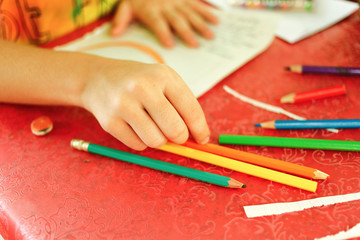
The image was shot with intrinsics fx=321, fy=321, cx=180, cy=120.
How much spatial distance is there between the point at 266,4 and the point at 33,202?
559 millimetres

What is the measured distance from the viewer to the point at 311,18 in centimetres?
62

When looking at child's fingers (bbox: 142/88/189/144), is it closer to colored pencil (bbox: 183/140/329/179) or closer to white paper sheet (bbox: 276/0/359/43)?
colored pencil (bbox: 183/140/329/179)

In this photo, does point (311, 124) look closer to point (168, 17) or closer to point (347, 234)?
point (347, 234)

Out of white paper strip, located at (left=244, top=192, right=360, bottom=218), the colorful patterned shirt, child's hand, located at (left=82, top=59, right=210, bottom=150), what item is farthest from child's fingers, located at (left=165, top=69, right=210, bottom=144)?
the colorful patterned shirt

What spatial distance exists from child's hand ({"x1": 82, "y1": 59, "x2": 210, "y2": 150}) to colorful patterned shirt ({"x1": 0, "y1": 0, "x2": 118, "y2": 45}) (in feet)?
0.79

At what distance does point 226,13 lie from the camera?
645mm

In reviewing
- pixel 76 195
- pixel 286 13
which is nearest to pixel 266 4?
pixel 286 13

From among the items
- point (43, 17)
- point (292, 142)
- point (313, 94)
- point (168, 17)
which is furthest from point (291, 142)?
point (43, 17)

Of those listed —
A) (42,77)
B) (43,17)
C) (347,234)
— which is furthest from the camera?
(43,17)

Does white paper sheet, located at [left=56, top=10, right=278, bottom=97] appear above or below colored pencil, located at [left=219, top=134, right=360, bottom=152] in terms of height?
above

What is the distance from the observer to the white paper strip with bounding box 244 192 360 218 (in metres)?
0.33

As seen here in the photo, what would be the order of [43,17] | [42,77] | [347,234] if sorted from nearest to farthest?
[347,234]
[42,77]
[43,17]

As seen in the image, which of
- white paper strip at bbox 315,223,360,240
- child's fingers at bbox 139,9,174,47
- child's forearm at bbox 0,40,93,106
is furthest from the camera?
child's fingers at bbox 139,9,174,47

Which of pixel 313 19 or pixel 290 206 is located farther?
pixel 313 19
